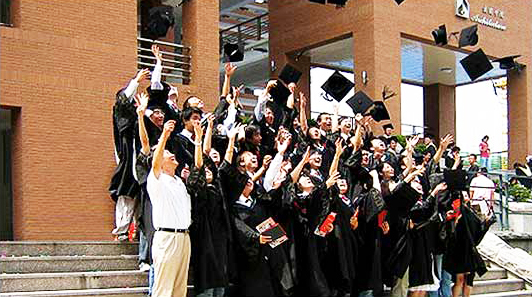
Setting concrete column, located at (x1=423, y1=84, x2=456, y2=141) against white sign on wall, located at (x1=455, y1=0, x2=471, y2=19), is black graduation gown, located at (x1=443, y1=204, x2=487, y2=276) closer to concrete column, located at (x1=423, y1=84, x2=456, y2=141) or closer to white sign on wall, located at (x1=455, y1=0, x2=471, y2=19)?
white sign on wall, located at (x1=455, y1=0, x2=471, y2=19)

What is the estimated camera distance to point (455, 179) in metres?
9.73

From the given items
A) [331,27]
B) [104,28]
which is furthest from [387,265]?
[331,27]

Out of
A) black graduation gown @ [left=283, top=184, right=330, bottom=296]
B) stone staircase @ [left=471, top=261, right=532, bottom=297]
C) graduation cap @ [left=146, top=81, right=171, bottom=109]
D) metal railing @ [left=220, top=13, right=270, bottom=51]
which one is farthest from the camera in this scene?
metal railing @ [left=220, top=13, right=270, bottom=51]

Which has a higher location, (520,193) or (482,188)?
(482,188)

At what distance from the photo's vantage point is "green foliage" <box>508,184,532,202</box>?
56.6 ft

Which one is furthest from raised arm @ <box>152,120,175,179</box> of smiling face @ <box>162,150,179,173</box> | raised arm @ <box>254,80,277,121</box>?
raised arm @ <box>254,80,277,121</box>

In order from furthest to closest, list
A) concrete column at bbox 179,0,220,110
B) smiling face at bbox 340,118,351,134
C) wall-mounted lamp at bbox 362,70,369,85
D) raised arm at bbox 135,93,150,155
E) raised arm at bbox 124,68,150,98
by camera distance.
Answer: wall-mounted lamp at bbox 362,70,369,85, concrete column at bbox 179,0,220,110, smiling face at bbox 340,118,351,134, raised arm at bbox 124,68,150,98, raised arm at bbox 135,93,150,155

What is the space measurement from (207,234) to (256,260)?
56 cm

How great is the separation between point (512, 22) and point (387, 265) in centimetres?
1648

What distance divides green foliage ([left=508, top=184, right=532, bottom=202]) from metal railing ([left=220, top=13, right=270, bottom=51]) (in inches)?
406

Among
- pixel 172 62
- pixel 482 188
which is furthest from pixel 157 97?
pixel 482 188

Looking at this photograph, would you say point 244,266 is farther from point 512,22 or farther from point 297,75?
point 512,22

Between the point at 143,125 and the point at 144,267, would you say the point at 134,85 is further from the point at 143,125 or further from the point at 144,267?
the point at 144,267

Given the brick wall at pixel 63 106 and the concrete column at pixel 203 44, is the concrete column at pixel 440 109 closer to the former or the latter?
the concrete column at pixel 203 44
